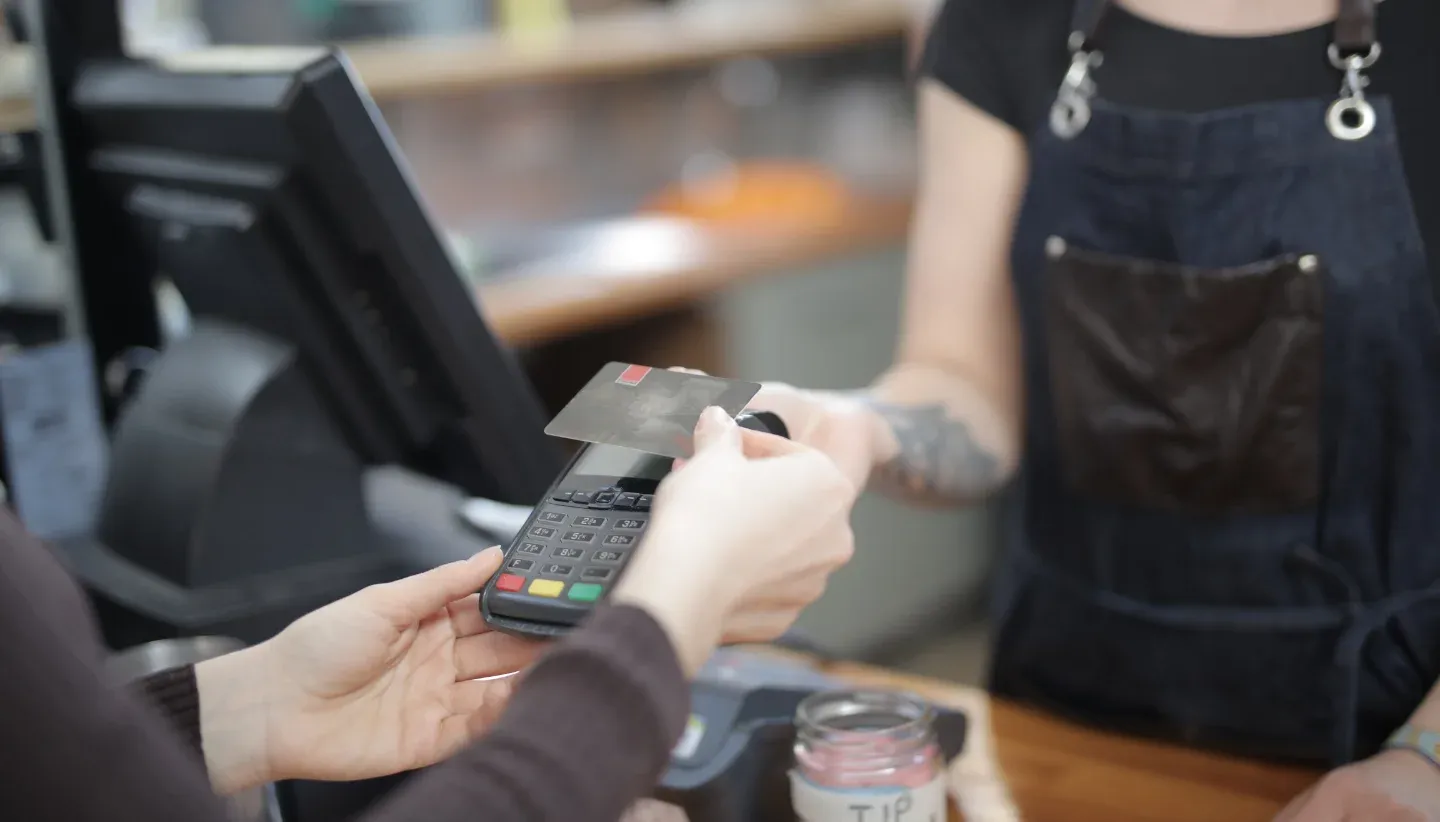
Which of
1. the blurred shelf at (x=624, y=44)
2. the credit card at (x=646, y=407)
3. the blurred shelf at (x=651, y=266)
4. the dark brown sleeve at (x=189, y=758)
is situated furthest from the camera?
the blurred shelf at (x=624, y=44)

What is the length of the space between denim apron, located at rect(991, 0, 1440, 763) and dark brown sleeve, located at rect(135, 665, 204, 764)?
0.73 m

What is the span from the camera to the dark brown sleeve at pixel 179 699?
0.77 metres

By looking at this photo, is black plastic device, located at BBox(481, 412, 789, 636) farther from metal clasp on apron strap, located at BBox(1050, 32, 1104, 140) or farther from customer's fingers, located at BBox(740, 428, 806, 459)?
metal clasp on apron strap, located at BBox(1050, 32, 1104, 140)

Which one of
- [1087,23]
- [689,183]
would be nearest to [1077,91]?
[1087,23]

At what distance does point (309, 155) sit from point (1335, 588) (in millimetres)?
828

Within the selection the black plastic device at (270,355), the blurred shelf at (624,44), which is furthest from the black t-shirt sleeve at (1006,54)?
the blurred shelf at (624,44)

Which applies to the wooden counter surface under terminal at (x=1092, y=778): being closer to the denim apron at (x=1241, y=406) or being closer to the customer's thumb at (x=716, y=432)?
the denim apron at (x=1241, y=406)

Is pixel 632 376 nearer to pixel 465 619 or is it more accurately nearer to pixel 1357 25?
pixel 465 619

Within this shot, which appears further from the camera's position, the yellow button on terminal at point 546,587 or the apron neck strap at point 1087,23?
the apron neck strap at point 1087,23

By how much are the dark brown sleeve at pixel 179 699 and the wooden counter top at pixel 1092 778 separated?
479 millimetres

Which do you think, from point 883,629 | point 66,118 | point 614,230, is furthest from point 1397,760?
point 614,230

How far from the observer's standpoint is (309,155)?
0.92m

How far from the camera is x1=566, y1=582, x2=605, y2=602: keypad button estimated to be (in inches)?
26.0

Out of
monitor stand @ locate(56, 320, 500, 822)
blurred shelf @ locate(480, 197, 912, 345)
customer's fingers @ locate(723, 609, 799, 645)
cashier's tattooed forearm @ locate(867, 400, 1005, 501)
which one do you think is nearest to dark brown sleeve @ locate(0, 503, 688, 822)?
customer's fingers @ locate(723, 609, 799, 645)
